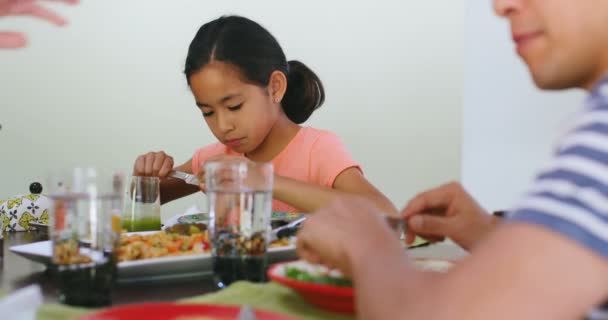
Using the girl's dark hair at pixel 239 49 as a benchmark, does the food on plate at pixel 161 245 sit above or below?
below

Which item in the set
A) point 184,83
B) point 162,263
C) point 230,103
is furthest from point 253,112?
point 184,83

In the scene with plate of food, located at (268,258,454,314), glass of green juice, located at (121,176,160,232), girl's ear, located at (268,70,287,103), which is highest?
girl's ear, located at (268,70,287,103)

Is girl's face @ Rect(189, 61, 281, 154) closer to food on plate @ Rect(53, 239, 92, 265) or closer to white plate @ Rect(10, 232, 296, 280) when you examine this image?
white plate @ Rect(10, 232, 296, 280)

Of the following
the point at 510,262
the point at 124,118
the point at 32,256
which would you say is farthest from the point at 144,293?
the point at 124,118

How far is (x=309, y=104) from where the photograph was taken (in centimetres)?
213

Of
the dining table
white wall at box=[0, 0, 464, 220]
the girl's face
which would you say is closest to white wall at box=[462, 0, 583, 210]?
white wall at box=[0, 0, 464, 220]

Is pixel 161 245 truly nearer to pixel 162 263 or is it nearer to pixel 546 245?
pixel 162 263

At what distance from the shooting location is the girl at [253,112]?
5.93ft

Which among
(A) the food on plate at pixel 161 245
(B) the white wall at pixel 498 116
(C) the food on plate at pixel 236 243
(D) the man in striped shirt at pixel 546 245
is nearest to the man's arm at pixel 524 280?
(D) the man in striped shirt at pixel 546 245

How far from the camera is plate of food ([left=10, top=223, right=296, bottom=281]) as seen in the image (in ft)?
3.05

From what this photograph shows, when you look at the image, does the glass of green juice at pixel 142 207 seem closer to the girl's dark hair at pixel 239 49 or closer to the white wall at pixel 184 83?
the girl's dark hair at pixel 239 49

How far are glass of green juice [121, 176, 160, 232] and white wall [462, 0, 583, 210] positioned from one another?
7.55 ft

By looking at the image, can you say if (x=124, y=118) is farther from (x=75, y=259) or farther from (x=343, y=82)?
(x=75, y=259)

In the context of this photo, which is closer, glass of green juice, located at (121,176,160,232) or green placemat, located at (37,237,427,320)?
green placemat, located at (37,237,427,320)
